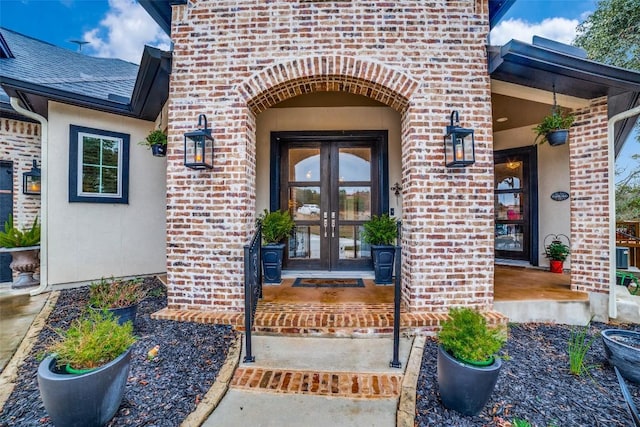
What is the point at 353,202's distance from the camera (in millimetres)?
4980

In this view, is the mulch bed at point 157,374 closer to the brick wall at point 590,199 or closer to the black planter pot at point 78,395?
the black planter pot at point 78,395

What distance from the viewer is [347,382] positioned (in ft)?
7.30

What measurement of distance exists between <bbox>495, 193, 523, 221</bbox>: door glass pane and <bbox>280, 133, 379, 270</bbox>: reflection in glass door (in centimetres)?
310

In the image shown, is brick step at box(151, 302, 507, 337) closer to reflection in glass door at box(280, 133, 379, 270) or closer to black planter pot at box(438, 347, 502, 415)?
black planter pot at box(438, 347, 502, 415)

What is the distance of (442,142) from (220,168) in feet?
8.52

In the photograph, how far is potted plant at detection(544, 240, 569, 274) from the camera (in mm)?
4836

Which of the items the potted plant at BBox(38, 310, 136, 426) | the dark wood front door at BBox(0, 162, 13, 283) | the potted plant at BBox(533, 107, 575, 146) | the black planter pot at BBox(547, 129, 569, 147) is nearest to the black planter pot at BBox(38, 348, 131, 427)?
the potted plant at BBox(38, 310, 136, 426)

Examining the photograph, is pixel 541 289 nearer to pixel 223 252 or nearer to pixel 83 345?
pixel 223 252

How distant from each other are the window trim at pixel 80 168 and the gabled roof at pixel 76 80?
0.41 metres

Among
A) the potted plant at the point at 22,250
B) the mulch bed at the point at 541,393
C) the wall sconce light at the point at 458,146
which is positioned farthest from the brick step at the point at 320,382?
the potted plant at the point at 22,250

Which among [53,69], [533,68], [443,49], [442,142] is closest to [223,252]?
[442,142]

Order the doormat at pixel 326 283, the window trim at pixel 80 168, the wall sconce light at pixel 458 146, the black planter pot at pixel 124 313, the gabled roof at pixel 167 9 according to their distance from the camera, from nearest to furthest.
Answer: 1. the black planter pot at pixel 124 313
2. the wall sconce light at pixel 458 146
3. the gabled roof at pixel 167 9
4. the doormat at pixel 326 283
5. the window trim at pixel 80 168

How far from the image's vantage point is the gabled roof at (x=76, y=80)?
3.71 metres

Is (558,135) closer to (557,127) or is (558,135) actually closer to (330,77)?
(557,127)
